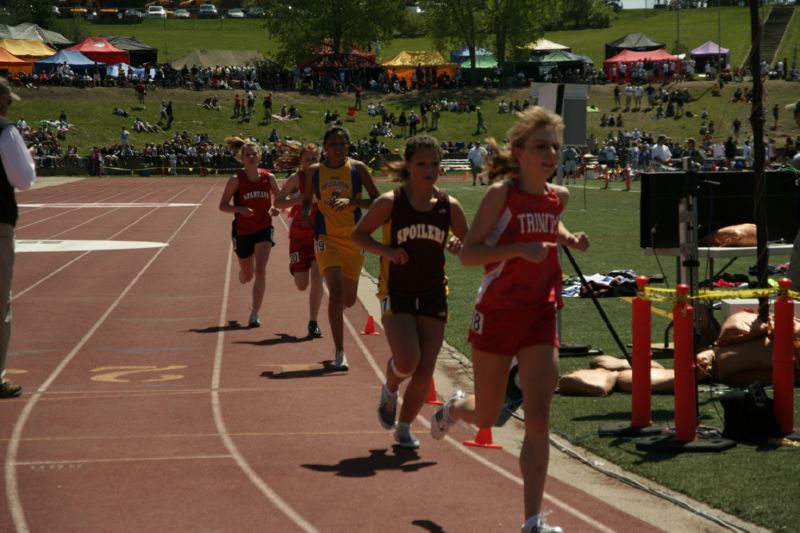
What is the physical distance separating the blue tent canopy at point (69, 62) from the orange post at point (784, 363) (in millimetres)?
74729

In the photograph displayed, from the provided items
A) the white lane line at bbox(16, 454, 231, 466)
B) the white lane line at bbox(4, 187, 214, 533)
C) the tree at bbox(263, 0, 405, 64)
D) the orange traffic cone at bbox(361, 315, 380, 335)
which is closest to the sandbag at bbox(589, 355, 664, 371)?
the orange traffic cone at bbox(361, 315, 380, 335)

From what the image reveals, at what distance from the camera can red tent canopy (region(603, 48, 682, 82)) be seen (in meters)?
80.8

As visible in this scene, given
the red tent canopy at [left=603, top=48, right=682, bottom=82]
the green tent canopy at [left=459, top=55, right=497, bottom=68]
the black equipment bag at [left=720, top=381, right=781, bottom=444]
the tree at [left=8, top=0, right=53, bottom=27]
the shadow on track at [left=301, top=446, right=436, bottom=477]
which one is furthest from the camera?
the tree at [left=8, top=0, right=53, bottom=27]

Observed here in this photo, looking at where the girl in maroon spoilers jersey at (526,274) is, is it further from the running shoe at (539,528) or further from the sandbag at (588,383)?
the sandbag at (588,383)

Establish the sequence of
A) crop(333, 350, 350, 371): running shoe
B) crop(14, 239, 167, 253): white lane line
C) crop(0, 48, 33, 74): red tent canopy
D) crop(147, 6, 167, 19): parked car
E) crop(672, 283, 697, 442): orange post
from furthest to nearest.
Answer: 1. crop(147, 6, 167, 19): parked car
2. crop(0, 48, 33, 74): red tent canopy
3. crop(14, 239, 167, 253): white lane line
4. crop(333, 350, 350, 371): running shoe
5. crop(672, 283, 697, 442): orange post

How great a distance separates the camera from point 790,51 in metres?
90.8

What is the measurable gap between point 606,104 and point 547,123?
7396 cm

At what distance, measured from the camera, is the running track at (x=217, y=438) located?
21.9ft

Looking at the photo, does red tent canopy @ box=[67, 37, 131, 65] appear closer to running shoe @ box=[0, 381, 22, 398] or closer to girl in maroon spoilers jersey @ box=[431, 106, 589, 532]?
running shoe @ box=[0, 381, 22, 398]

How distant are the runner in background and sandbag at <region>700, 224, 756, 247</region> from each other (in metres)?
3.88

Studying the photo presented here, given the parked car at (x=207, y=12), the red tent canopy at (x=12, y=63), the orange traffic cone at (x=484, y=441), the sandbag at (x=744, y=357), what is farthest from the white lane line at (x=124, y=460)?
the parked car at (x=207, y=12)

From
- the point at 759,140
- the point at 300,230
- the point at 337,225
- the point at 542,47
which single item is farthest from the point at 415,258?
the point at 542,47

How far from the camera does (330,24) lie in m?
99.6

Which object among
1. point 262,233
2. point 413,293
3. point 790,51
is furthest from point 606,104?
point 413,293
